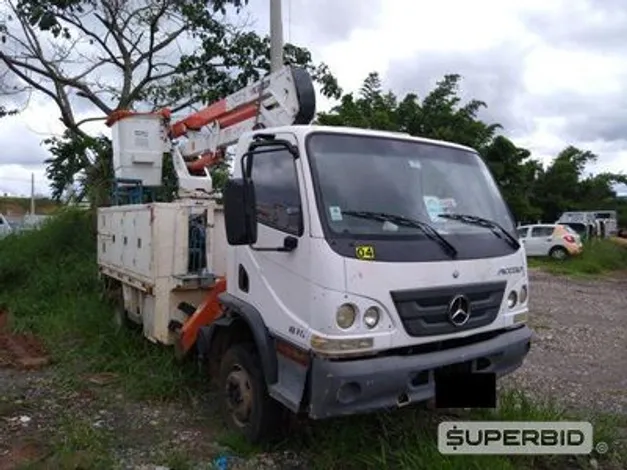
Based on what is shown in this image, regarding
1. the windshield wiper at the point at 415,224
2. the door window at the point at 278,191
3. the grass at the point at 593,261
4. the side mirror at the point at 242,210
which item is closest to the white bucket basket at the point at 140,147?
the door window at the point at 278,191

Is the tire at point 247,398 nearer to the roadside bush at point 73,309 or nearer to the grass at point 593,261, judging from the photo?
the roadside bush at point 73,309

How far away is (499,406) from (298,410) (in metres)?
1.72

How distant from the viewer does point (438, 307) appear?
418 cm

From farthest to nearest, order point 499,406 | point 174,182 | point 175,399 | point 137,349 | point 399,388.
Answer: point 174,182
point 137,349
point 175,399
point 499,406
point 399,388

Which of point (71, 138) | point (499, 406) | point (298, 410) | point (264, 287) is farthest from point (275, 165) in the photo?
point (71, 138)

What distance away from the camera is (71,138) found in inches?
520

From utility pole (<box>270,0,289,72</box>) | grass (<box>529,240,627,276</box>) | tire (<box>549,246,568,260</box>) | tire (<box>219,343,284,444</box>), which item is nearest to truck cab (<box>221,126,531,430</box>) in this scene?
tire (<box>219,343,284,444</box>)

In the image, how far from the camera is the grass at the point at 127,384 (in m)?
4.39

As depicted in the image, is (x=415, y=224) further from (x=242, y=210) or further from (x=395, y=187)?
(x=242, y=210)

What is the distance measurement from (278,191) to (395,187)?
78 cm

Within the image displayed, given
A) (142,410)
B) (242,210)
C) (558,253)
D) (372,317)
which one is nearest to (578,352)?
(372,317)

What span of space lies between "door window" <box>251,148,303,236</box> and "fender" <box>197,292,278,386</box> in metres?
0.63

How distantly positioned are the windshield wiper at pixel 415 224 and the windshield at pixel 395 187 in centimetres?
1

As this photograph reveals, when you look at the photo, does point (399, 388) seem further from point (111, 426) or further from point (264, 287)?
point (111, 426)
